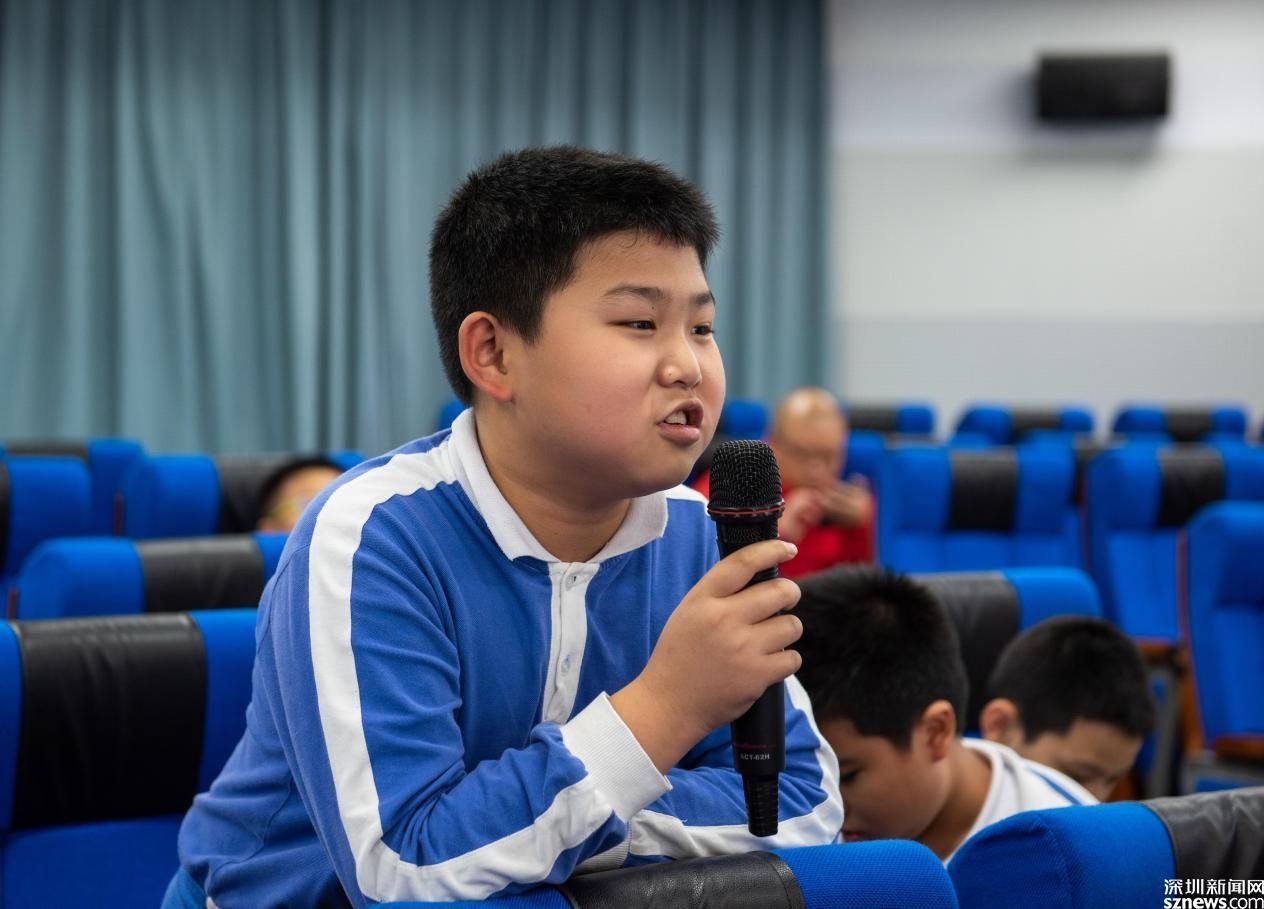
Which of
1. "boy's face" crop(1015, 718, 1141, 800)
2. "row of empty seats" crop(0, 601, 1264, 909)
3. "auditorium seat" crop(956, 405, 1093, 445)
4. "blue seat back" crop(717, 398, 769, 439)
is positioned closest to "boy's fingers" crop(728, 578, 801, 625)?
"row of empty seats" crop(0, 601, 1264, 909)

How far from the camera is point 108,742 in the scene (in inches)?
62.7

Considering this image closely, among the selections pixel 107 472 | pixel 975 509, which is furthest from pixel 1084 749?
pixel 107 472

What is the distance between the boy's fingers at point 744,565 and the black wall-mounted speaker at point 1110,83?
8840mm

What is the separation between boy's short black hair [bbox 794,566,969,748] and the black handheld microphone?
708mm

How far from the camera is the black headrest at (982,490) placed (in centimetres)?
417

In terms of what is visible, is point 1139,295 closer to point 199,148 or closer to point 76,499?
point 199,148

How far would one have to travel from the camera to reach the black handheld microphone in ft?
3.33

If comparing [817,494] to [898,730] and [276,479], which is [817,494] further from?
[898,730]

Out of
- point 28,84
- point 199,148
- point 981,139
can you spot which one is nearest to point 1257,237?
point 981,139

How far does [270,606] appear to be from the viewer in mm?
1146

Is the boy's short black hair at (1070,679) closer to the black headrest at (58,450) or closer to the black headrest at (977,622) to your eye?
the black headrest at (977,622)

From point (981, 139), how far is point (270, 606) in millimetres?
8914

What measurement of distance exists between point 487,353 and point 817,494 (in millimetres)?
2672

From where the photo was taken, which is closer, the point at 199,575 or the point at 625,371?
the point at 625,371
